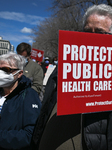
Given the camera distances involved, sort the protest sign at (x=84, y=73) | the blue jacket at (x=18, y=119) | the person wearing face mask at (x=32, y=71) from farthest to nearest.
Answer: the person wearing face mask at (x=32, y=71) → the blue jacket at (x=18, y=119) → the protest sign at (x=84, y=73)

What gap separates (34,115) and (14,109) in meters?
0.20

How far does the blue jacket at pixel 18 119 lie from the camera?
1.59 meters

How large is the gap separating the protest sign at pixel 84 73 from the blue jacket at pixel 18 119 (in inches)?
26.5

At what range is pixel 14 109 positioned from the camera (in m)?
1.69

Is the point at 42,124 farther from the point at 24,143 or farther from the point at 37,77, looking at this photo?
the point at 37,77

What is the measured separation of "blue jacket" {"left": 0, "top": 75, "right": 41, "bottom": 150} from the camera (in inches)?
62.4

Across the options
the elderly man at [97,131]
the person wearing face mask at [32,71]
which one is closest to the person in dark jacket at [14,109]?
the elderly man at [97,131]

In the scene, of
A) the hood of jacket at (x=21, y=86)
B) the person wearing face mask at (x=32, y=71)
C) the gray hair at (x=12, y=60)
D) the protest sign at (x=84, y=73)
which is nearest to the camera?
the protest sign at (x=84, y=73)

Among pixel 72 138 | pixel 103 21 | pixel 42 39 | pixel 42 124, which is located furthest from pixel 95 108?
pixel 42 39

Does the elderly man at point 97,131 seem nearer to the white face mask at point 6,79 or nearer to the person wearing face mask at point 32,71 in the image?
the white face mask at point 6,79

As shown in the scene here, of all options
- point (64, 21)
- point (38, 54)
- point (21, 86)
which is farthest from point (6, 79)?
point (64, 21)

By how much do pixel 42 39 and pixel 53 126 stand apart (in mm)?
31761

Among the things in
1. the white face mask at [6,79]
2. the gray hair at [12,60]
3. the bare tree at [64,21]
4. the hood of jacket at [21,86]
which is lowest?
the hood of jacket at [21,86]

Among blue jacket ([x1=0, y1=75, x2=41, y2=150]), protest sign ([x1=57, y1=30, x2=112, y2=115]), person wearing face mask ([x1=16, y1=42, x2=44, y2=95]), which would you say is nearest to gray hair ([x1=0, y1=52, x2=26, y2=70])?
blue jacket ([x1=0, y1=75, x2=41, y2=150])
